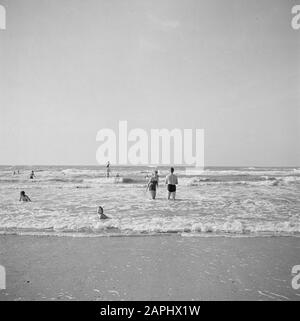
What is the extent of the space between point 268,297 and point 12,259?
5078 mm

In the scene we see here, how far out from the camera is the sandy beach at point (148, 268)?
394 centimetres

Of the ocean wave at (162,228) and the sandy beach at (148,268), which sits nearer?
the sandy beach at (148,268)

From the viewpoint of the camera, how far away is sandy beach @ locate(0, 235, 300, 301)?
155 inches

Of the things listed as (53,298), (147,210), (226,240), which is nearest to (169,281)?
(53,298)

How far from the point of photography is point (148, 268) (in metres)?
4.77

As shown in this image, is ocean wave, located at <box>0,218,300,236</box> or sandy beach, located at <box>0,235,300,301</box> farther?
ocean wave, located at <box>0,218,300,236</box>

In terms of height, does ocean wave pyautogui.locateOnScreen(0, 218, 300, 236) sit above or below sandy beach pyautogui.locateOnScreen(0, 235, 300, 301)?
below

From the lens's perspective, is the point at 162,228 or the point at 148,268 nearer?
the point at 148,268

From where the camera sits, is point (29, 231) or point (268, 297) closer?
point (268, 297)

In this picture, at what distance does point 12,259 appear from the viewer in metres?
5.27

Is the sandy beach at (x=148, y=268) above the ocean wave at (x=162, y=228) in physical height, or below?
above
